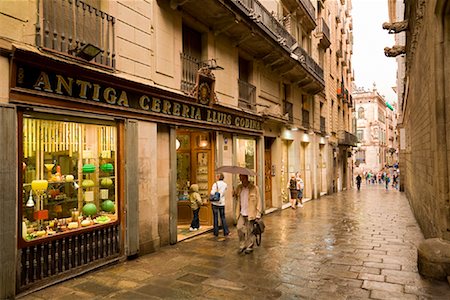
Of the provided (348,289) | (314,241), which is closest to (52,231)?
(348,289)

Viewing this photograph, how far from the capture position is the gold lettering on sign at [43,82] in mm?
5371

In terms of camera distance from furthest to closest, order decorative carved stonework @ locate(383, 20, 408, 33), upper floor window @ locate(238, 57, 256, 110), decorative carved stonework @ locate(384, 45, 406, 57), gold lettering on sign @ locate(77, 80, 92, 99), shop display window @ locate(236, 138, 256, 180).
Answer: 1. decorative carved stonework @ locate(384, 45, 406, 57)
2. upper floor window @ locate(238, 57, 256, 110)
3. shop display window @ locate(236, 138, 256, 180)
4. decorative carved stonework @ locate(383, 20, 408, 33)
5. gold lettering on sign @ locate(77, 80, 92, 99)

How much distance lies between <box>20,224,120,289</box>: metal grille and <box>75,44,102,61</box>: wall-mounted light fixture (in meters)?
3.48

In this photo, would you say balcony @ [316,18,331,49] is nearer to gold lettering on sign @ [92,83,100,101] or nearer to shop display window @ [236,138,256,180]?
shop display window @ [236,138,256,180]

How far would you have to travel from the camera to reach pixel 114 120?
7.03 m

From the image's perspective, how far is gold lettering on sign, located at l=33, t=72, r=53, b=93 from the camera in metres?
5.37

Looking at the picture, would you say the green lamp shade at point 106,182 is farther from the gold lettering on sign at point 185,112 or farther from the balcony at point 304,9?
the balcony at point 304,9

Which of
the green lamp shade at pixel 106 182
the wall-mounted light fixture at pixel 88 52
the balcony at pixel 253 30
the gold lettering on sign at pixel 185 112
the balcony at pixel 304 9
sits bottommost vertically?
the green lamp shade at pixel 106 182

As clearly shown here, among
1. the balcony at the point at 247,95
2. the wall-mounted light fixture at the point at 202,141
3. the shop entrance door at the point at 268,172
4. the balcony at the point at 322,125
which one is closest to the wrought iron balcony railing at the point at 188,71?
the wall-mounted light fixture at the point at 202,141

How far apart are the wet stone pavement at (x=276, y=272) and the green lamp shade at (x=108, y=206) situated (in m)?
1.20

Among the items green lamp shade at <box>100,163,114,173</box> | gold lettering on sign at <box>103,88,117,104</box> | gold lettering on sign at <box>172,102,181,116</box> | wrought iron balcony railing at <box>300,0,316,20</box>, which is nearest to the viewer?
gold lettering on sign at <box>103,88,117,104</box>

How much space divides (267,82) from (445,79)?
29.3 feet

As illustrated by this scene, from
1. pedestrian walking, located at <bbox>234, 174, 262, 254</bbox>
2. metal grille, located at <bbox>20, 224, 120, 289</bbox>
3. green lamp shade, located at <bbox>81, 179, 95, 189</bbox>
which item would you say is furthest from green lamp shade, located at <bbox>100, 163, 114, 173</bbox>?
pedestrian walking, located at <bbox>234, 174, 262, 254</bbox>

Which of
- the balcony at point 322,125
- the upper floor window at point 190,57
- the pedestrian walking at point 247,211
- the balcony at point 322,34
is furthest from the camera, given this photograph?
the balcony at point 322,125
